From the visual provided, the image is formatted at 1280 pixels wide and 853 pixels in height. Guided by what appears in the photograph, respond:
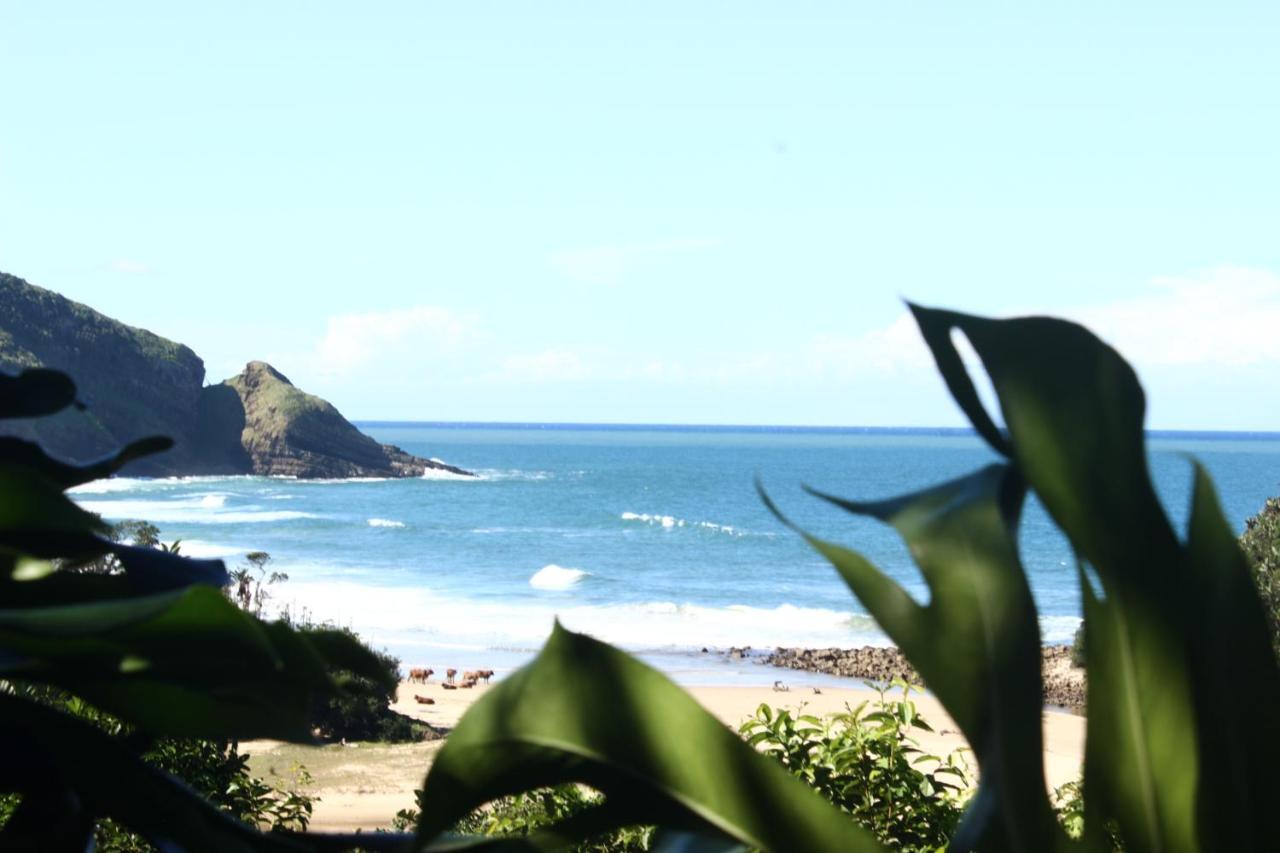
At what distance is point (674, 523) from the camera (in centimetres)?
5909

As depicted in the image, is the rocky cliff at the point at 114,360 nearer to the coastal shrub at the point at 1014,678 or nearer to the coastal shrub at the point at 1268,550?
the coastal shrub at the point at 1268,550

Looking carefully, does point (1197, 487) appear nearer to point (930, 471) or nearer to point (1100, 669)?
point (1100, 669)

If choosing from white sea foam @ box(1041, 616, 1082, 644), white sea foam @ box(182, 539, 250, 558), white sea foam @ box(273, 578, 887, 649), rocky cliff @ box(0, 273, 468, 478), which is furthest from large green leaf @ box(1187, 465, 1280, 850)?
rocky cliff @ box(0, 273, 468, 478)

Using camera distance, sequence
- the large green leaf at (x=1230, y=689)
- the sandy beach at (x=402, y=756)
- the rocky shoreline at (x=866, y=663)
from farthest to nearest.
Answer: the rocky shoreline at (x=866, y=663)
the sandy beach at (x=402, y=756)
the large green leaf at (x=1230, y=689)

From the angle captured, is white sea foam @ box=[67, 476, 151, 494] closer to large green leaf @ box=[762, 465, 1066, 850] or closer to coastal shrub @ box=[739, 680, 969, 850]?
coastal shrub @ box=[739, 680, 969, 850]

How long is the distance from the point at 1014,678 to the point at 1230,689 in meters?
0.08

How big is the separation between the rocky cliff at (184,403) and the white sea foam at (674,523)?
23.9 metres

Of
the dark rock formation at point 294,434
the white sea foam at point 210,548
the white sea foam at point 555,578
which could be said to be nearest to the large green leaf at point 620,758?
the white sea foam at point 555,578

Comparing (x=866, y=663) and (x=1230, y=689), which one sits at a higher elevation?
(x=1230, y=689)

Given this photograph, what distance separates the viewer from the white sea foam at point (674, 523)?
186ft

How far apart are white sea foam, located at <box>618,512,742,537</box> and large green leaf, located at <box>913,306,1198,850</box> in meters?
54.6

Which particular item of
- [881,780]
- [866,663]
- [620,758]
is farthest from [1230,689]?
[866,663]

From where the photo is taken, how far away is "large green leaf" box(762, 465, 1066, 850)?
54 cm

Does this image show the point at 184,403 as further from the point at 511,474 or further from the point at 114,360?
the point at 511,474
